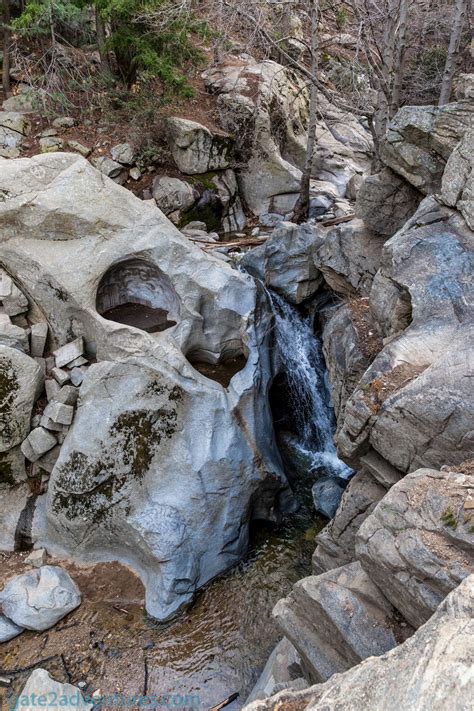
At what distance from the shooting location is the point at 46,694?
6531 mm

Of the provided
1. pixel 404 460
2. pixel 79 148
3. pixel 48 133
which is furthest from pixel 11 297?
pixel 48 133

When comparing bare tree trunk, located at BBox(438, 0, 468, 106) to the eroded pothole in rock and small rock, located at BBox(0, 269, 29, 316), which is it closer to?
the eroded pothole in rock

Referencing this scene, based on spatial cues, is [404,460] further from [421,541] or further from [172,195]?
[172,195]

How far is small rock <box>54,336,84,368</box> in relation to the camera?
888 centimetres

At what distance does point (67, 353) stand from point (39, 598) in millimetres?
3946

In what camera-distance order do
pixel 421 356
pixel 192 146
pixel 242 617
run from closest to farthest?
pixel 421 356 → pixel 242 617 → pixel 192 146

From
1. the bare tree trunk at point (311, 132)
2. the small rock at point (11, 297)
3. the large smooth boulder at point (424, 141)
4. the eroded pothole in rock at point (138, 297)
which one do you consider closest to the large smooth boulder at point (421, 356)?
the large smooth boulder at point (424, 141)

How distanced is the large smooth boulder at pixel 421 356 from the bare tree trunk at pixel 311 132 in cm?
845

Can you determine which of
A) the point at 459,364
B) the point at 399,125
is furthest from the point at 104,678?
the point at 399,125

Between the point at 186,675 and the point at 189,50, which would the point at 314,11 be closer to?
the point at 189,50

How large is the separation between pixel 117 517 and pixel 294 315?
251 inches

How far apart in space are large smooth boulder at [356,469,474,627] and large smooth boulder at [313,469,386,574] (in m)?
1.98

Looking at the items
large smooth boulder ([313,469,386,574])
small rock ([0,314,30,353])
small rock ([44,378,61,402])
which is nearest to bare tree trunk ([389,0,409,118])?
large smooth boulder ([313,469,386,574])

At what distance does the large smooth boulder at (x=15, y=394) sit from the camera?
841cm
